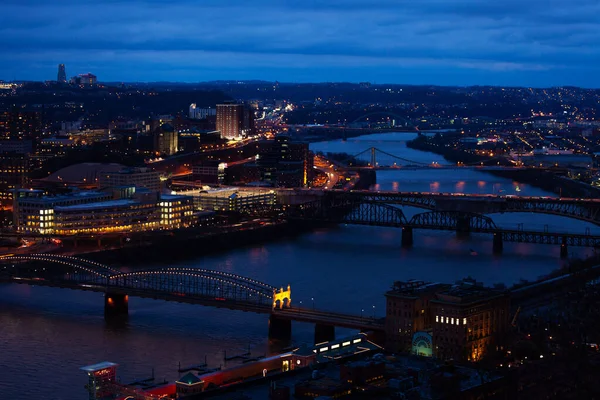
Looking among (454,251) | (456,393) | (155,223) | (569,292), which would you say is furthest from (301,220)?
(456,393)

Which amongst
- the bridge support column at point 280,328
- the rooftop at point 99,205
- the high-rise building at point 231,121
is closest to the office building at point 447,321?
the bridge support column at point 280,328

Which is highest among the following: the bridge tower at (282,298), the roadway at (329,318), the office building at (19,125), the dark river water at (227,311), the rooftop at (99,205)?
the office building at (19,125)

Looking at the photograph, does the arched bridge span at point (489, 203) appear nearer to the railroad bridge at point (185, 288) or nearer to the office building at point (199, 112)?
the railroad bridge at point (185, 288)

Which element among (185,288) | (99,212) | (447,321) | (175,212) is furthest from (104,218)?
(447,321)

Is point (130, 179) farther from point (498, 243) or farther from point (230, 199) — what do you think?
point (498, 243)

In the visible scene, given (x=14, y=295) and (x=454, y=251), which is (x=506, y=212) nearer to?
(x=454, y=251)

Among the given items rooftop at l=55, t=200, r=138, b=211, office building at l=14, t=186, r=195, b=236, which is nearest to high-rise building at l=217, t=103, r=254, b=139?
office building at l=14, t=186, r=195, b=236
